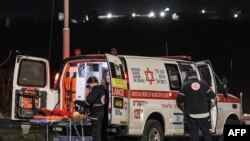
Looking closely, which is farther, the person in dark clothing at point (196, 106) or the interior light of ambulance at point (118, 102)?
the person in dark clothing at point (196, 106)

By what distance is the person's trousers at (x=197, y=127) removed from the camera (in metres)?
11.3

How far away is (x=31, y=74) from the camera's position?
12.4 meters

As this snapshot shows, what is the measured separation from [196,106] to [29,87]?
3.58 m

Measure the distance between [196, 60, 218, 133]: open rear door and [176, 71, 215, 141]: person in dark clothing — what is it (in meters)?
1.45

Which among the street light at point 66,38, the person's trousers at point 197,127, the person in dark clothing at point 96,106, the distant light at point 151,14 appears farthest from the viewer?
the distant light at point 151,14

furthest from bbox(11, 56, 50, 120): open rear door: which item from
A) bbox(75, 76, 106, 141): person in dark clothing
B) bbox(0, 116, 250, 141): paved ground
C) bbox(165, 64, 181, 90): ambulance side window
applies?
bbox(165, 64, 181, 90): ambulance side window

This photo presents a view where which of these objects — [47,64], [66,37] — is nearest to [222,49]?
[66,37]

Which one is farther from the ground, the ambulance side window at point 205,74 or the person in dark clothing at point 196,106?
the ambulance side window at point 205,74

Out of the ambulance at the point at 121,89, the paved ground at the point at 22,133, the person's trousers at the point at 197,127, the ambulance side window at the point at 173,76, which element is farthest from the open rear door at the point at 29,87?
the person's trousers at the point at 197,127

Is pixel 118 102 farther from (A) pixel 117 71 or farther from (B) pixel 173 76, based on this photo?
(B) pixel 173 76

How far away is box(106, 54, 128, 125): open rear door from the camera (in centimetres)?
1114

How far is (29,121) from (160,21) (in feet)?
212

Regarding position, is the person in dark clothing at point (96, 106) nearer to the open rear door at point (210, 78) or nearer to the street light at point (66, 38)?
the open rear door at point (210, 78)

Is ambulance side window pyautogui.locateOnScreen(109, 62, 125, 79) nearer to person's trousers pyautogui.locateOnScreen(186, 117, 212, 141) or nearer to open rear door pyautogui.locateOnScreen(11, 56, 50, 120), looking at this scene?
person's trousers pyautogui.locateOnScreen(186, 117, 212, 141)
